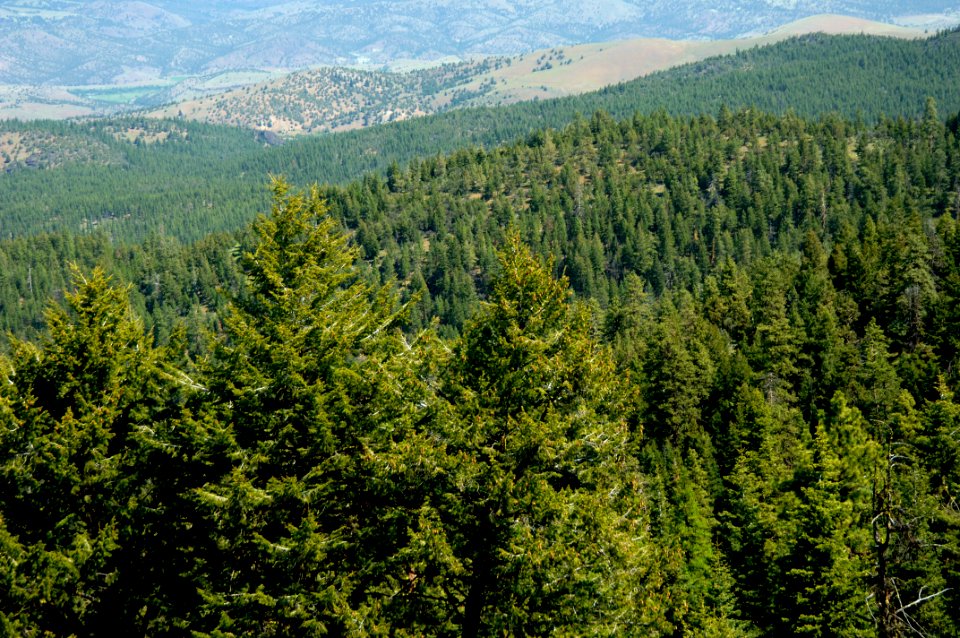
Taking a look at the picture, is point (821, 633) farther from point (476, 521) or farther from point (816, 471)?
point (476, 521)

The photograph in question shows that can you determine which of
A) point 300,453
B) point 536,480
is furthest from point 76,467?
point 536,480

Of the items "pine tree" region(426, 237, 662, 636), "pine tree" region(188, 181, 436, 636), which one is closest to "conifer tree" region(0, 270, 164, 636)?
"pine tree" region(188, 181, 436, 636)

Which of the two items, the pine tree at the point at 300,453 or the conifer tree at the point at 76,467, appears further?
the conifer tree at the point at 76,467

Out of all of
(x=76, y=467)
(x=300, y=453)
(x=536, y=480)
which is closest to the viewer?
(x=536, y=480)

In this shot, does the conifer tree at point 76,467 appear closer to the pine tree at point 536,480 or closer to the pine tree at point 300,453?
the pine tree at point 300,453

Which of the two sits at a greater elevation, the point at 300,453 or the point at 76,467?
the point at 300,453

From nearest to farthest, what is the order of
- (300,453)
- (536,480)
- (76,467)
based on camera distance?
(536,480), (300,453), (76,467)

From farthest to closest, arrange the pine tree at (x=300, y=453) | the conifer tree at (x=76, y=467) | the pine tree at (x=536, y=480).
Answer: the conifer tree at (x=76, y=467)
the pine tree at (x=300, y=453)
the pine tree at (x=536, y=480)

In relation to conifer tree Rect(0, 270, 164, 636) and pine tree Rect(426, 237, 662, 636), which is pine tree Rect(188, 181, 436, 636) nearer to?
pine tree Rect(426, 237, 662, 636)

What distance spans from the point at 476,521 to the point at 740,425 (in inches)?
2263

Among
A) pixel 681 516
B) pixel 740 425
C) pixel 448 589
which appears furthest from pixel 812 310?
pixel 448 589

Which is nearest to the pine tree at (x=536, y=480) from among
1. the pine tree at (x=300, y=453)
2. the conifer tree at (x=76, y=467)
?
the pine tree at (x=300, y=453)

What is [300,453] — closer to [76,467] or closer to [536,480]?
[536,480]

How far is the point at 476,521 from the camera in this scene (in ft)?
54.9
